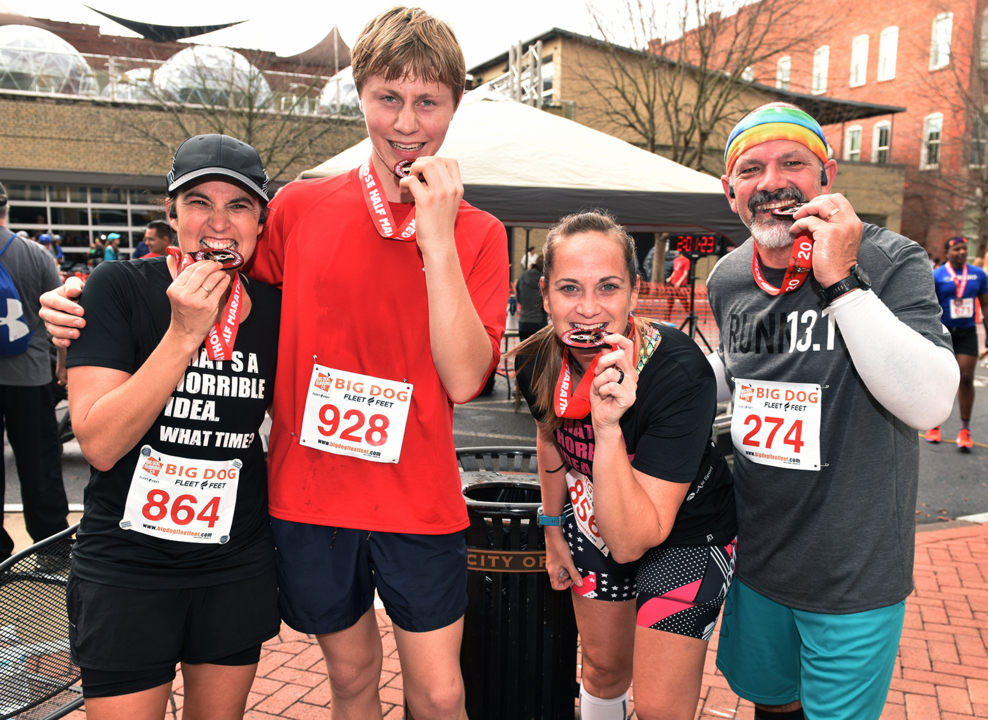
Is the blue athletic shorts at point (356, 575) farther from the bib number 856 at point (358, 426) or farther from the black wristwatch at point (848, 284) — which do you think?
the black wristwatch at point (848, 284)

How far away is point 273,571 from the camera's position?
6.32 feet

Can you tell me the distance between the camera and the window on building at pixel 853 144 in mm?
35406

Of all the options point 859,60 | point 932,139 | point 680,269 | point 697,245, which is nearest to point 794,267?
point 697,245

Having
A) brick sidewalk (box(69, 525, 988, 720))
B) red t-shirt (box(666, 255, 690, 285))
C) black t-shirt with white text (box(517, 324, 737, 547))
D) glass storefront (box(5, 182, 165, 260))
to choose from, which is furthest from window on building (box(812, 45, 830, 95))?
black t-shirt with white text (box(517, 324, 737, 547))

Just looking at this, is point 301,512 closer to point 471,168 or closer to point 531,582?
point 531,582

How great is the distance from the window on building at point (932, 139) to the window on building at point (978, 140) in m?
2.57

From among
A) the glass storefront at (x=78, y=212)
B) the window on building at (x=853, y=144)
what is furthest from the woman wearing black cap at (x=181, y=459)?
the window on building at (x=853, y=144)

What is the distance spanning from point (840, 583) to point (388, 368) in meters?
1.37

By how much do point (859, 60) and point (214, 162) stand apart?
4127 centimetres

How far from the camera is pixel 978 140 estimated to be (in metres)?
27.6

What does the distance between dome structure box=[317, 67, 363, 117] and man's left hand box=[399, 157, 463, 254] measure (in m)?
22.7

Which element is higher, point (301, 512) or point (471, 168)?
point (471, 168)

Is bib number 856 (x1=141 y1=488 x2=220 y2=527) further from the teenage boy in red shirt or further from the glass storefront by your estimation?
the glass storefront

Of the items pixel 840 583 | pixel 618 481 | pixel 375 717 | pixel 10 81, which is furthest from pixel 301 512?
pixel 10 81
